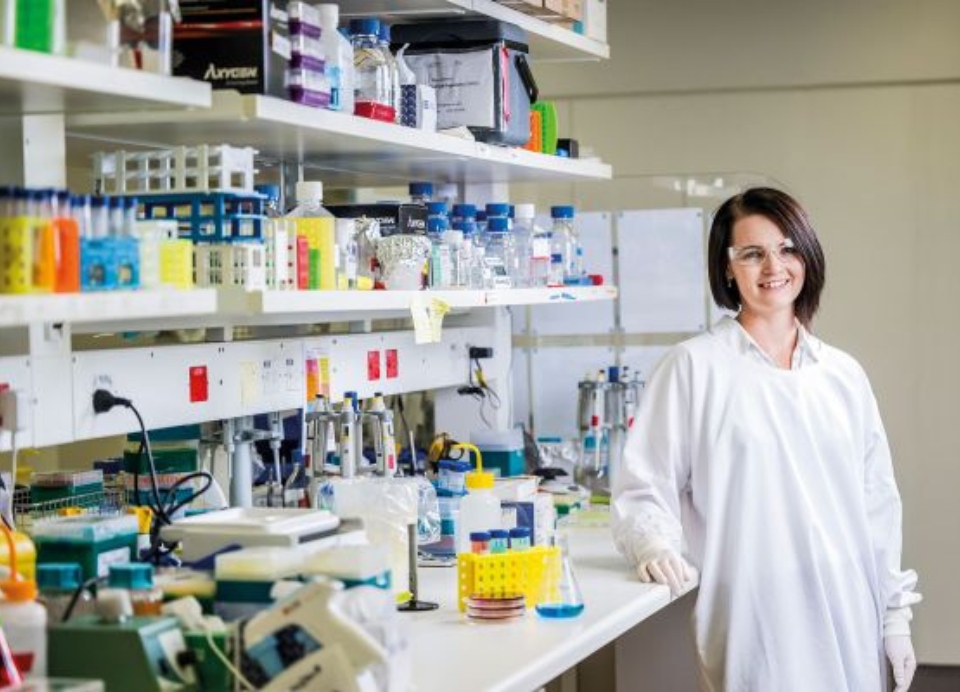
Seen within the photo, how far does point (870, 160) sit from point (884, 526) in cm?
260

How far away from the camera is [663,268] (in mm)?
5949

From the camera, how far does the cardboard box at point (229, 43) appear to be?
9.18 ft

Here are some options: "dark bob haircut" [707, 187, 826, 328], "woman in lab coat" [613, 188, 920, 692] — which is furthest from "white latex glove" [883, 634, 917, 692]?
"dark bob haircut" [707, 187, 826, 328]

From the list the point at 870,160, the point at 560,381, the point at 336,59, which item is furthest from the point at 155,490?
the point at 870,160

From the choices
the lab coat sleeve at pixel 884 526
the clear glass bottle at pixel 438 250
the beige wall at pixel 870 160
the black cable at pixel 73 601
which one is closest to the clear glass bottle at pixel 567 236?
the clear glass bottle at pixel 438 250

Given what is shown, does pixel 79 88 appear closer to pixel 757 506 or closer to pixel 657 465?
pixel 657 465

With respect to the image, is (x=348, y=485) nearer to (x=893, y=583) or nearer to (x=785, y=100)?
(x=893, y=583)

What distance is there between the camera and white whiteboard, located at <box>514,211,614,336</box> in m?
5.95

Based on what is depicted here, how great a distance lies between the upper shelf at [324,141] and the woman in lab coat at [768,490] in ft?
2.34

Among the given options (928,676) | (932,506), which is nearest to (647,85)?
(932,506)

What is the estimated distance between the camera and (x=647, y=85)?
620 centimetres

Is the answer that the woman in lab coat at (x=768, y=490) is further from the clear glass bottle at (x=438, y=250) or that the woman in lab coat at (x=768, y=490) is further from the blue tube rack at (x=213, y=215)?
the blue tube rack at (x=213, y=215)

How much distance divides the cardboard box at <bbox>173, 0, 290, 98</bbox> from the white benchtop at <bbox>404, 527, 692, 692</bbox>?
0.99 metres

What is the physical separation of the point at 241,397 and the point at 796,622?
130 cm
